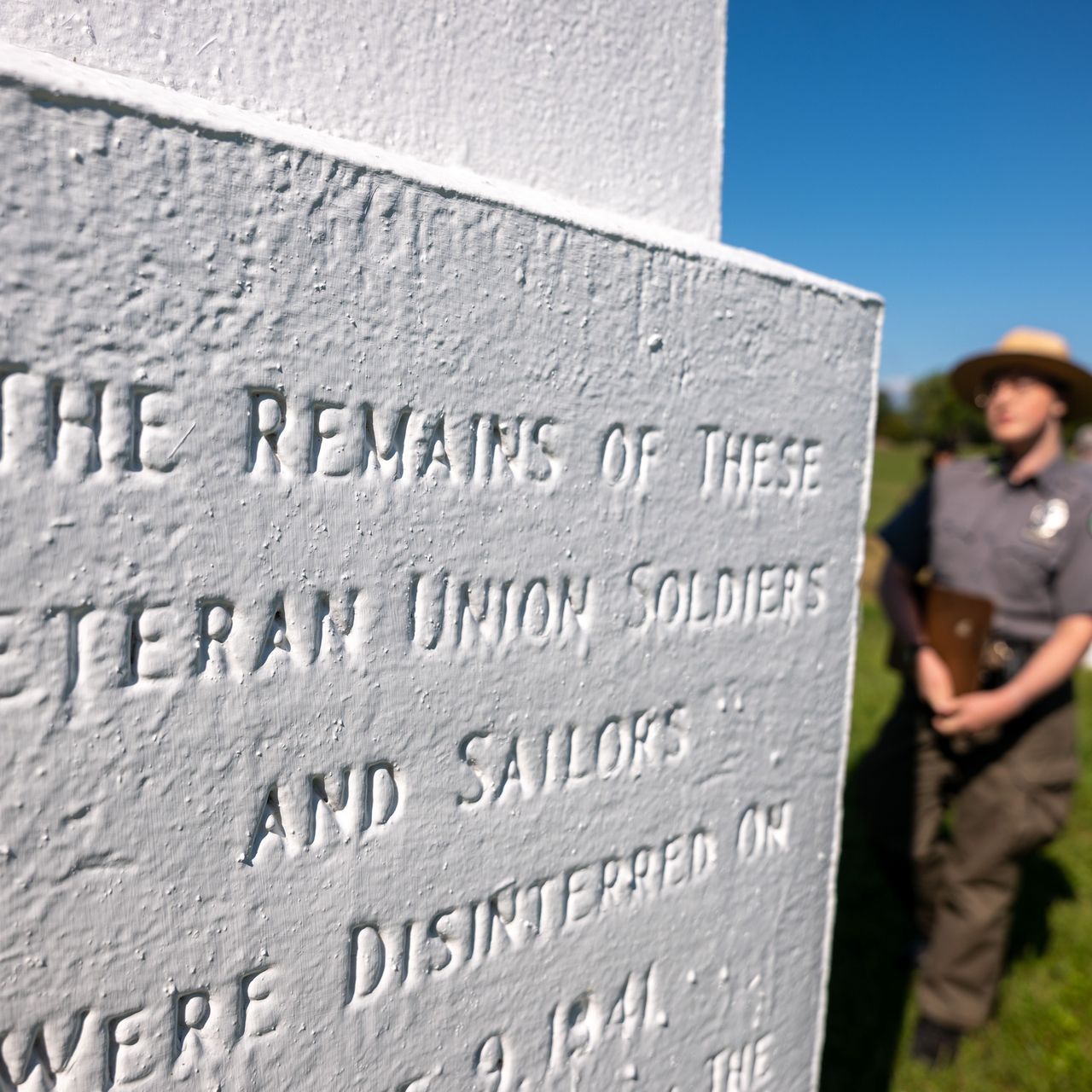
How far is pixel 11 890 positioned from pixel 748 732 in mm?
1110

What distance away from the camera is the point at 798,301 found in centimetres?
158

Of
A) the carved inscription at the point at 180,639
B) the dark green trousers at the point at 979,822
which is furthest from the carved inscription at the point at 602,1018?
the dark green trousers at the point at 979,822

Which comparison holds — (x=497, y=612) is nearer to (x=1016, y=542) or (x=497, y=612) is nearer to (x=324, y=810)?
(x=324, y=810)

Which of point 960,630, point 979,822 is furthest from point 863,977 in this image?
point 960,630

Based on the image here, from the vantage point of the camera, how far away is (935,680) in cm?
249

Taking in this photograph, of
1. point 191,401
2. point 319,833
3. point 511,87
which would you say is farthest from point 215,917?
point 511,87

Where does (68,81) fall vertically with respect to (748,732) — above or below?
above

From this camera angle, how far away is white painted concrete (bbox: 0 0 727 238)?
1.11 m

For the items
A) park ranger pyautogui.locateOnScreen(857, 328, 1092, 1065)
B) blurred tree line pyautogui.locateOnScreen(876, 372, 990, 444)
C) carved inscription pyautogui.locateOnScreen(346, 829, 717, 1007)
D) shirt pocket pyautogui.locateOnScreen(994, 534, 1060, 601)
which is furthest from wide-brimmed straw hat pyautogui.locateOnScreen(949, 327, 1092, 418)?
A: blurred tree line pyautogui.locateOnScreen(876, 372, 990, 444)

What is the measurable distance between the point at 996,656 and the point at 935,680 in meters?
0.17

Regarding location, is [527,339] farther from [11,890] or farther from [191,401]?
[11,890]

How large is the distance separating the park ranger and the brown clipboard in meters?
0.04

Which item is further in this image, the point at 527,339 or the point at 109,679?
the point at 527,339

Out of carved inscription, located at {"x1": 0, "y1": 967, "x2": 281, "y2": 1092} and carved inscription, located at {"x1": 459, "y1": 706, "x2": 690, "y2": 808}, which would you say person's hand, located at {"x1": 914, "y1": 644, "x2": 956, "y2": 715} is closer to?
carved inscription, located at {"x1": 459, "y1": 706, "x2": 690, "y2": 808}
